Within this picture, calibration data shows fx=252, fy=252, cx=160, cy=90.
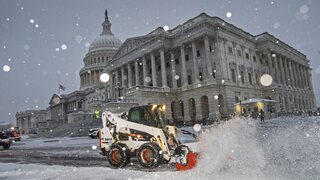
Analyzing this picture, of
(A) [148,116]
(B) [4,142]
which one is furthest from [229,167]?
(B) [4,142]

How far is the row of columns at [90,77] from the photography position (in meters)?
101

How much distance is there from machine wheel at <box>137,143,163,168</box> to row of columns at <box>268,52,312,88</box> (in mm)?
50275

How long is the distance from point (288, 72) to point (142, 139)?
58984mm

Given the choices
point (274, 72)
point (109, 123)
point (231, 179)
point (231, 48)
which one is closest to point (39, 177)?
point (109, 123)

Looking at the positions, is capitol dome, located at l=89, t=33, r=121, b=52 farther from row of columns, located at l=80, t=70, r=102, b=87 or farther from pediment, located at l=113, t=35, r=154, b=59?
pediment, located at l=113, t=35, r=154, b=59

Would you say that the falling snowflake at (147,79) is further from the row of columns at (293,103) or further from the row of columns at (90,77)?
the row of columns at (90,77)

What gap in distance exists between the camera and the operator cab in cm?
855

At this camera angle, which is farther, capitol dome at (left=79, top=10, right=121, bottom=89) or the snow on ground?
capitol dome at (left=79, top=10, right=121, bottom=89)

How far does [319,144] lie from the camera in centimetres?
943

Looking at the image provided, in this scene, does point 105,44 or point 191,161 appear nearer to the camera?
point 191,161

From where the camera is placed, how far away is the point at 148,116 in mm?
8602

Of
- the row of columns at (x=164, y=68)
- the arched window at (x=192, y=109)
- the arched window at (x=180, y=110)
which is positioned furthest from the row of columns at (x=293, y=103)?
the arched window at (x=180, y=110)

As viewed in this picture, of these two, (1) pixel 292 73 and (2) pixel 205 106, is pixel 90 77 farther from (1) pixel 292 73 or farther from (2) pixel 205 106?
(1) pixel 292 73

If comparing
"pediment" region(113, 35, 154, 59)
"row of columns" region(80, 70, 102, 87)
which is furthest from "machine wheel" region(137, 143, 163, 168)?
"row of columns" region(80, 70, 102, 87)
